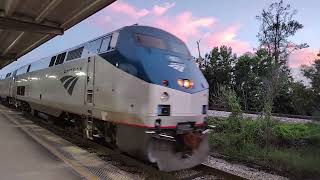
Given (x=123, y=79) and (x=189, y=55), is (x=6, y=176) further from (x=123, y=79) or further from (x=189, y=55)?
(x=189, y=55)

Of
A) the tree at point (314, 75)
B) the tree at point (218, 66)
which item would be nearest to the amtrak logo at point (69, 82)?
the tree at point (314, 75)

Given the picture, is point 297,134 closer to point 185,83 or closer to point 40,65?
point 185,83

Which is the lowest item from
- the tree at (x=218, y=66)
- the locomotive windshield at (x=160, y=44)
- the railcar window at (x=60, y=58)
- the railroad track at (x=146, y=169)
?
→ the railroad track at (x=146, y=169)

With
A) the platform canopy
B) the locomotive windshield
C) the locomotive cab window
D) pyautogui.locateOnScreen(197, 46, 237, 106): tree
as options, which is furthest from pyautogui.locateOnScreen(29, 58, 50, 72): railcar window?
pyautogui.locateOnScreen(197, 46, 237, 106): tree

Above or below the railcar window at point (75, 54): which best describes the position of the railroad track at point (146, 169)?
below

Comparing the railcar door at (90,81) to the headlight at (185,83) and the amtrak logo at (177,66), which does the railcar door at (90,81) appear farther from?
the headlight at (185,83)

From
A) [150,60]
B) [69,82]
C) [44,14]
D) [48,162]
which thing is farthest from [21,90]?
[150,60]

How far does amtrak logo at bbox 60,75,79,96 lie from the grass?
194 inches

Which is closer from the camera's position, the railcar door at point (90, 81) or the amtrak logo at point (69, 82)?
the railcar door at point (90, 81)

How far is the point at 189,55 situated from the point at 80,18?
15.8 metres

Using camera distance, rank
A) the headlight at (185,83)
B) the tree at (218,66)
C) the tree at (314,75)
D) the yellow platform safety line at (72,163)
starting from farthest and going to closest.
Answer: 1. the tree at (218,66)
2. the tree at (314,75)
3. the headlight at (185,83)
4. the yellow platform safety line at (72,163)

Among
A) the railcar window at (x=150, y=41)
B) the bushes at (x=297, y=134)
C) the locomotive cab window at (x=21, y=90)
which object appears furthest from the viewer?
the locomotive cab window at (x=21, y=90)

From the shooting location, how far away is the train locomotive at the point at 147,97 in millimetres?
7812

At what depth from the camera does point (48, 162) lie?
835cm
